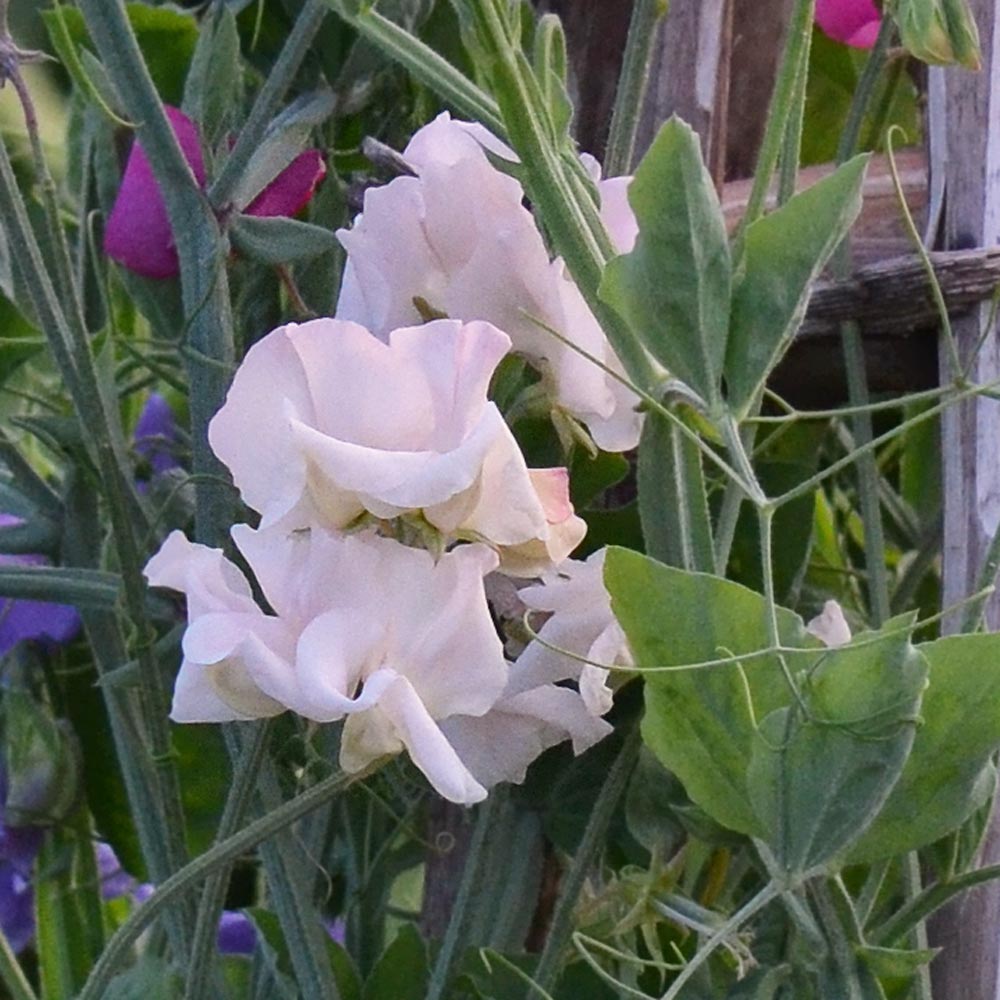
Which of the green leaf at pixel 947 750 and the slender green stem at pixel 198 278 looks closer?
the green leaf at pixel 947 750

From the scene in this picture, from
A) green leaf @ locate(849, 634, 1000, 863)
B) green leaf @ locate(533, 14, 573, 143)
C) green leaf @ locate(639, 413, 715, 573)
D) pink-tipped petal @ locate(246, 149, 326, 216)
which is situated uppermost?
green leaf @ locate(533, 14, 573, 143)

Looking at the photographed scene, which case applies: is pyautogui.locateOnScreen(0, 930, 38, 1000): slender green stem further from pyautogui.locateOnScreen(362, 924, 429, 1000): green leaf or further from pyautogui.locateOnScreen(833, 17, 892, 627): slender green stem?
pyautogui.locateOnScreen(833, 17, 892, 627): slender green stem

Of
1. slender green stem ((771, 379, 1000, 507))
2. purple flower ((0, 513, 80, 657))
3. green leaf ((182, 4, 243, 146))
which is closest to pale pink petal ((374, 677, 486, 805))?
slender green stem ((771, 379, 1000, 507))

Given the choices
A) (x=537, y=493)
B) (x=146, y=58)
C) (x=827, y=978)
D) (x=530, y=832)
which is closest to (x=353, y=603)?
(x=537, y=493)

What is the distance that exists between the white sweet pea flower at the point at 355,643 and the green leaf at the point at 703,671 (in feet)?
0.13

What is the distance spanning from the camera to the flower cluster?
359 millimetres

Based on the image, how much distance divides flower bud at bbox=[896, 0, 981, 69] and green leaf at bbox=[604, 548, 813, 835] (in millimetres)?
145

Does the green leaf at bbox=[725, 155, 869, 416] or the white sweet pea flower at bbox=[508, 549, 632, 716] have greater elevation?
the green leaf at bbox=[725, 155, 869, 416]

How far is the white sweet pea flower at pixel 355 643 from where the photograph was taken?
36cm

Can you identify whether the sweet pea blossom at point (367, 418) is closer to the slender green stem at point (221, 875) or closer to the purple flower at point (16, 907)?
the slender green stem at point (221, 875)

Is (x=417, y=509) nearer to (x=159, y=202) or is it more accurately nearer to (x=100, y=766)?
(x=159, y=202)

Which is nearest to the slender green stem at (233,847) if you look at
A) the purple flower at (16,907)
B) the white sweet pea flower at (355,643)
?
the white sweet pea flower at (355,643)

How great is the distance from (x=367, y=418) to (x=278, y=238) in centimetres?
19

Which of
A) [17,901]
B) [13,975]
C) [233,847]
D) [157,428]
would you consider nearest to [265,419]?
[233,847]
